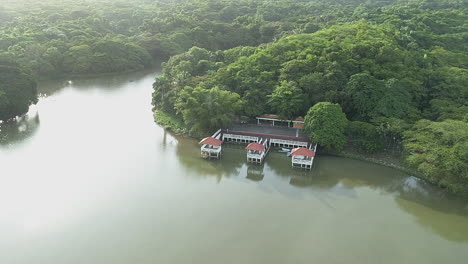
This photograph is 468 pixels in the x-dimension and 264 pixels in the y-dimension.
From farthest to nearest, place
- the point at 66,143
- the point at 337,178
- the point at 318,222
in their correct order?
the point at 66,143 → the point at 337,178 → the point at 318,222

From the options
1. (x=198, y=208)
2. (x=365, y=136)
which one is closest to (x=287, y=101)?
(x=365, y=136)

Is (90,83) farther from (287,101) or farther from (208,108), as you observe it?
(287,101)

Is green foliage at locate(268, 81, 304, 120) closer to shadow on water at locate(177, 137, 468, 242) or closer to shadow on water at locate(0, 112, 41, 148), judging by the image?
shadow on water at locate(177, 137, 468, 242)

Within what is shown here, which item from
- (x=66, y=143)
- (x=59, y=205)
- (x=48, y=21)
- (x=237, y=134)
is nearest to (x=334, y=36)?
(x=237, y=134)

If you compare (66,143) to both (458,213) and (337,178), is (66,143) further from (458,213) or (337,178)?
(458,213)

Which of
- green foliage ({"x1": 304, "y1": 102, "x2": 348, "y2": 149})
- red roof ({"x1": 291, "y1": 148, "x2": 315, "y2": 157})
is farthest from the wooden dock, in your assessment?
green foliage ({"x1": 304, "y1": 102, "x2": 348, "y2": 149})

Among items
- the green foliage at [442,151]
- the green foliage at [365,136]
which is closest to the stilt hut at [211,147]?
the green foliage at [365,136]

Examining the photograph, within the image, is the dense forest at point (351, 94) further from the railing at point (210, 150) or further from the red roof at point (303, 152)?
the railing at point (210, 150)
